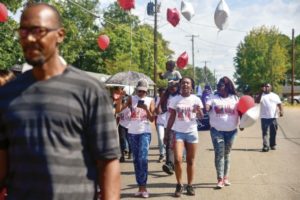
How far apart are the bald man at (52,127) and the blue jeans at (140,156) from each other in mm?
5085

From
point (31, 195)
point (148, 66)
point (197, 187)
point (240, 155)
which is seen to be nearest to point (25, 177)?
point (31, 195)

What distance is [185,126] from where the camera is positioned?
24.8ft

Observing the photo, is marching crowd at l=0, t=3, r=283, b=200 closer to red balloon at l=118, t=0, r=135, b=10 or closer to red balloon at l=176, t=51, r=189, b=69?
red balloon at l=118, t=0, r=135, b=10

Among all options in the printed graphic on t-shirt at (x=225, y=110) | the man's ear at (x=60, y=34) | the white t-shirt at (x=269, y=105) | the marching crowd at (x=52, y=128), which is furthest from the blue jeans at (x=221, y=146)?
the man's ear at (x=60, y=34)

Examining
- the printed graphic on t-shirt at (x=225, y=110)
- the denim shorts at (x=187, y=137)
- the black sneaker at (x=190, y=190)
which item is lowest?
the black sneaker at (x=190, y=190)

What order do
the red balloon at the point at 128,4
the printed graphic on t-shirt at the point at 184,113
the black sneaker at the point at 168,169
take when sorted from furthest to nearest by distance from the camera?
the red balloon at the point at 128,4, the black sneaker at the point at 168,169, the printed graphic on t-shirt at the point at 184,113

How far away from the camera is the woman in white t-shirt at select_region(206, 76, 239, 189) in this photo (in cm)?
799

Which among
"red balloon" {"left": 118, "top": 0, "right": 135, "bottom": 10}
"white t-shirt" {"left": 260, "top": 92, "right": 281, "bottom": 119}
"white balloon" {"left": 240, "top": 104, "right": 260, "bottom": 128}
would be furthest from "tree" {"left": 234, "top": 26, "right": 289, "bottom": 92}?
"white balloon" {"left": 240, "top": 104, "right": 260, "bottom": 128}

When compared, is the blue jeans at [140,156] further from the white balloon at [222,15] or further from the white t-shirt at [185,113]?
Answer: the white balloon at [222,15]

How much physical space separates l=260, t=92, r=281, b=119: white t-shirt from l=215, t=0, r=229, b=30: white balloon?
2639 mm

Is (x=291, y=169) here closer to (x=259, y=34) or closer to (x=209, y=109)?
(x=209, y=109)

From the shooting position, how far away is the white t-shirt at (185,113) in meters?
7.57

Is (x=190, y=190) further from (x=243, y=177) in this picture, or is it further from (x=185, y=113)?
(x=243, y=177)

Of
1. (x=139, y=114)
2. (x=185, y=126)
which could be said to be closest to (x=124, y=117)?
(x=139, y=114)
